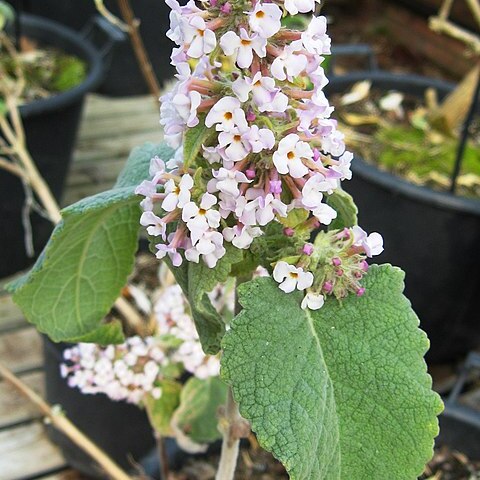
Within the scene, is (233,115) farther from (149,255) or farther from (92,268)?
(149,255)

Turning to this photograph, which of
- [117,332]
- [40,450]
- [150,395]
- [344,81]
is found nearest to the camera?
[117,332]

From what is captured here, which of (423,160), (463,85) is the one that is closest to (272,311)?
(423,160)

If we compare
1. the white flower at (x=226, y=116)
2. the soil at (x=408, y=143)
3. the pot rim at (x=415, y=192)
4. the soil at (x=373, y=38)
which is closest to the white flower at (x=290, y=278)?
the white flower at (x=226, y=116)

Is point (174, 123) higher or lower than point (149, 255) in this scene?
higher

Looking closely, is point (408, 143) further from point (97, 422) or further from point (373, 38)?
point (373, 38)

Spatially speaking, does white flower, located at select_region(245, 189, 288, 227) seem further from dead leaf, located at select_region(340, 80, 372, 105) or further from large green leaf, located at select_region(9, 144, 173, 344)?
dead leaf, located at select_region(340, 80, 372, 105)

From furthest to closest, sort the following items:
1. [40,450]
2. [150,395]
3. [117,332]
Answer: [40,450]
[150,395]
[117,332]

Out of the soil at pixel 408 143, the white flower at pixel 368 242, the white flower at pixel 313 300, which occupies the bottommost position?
the soil at pixel 408 143

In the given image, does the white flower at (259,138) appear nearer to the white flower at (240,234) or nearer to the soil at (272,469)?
the white flower at (240,234)
